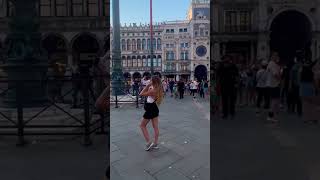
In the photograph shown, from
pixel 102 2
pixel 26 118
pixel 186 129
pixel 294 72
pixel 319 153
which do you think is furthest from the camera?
pixel 26 118

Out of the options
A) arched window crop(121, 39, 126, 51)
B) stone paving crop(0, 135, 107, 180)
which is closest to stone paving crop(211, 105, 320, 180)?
arched window crop(121, 39, 126, 51)

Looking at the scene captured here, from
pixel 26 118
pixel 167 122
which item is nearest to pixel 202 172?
pixel 167 122

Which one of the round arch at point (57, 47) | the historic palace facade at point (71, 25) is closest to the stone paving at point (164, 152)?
the historic palace facade at point (71, 25)

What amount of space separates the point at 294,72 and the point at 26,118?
3.08m

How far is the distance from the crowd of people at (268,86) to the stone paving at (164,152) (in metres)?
0.28

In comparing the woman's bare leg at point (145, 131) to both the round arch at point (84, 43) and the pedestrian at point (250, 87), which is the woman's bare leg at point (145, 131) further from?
the pedestrian at point (250, 87)

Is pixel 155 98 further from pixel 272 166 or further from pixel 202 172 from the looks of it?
pixel 272 166

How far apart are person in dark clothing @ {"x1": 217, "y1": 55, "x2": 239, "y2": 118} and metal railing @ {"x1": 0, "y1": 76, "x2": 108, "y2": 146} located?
1.96 m

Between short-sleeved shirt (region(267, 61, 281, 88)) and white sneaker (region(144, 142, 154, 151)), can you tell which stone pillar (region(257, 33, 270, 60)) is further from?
white sneaker (region(144, 142, 154, 151))

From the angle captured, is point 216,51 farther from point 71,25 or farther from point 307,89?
point 71,25

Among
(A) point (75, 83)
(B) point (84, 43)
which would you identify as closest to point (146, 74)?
(B) point (84, 43)

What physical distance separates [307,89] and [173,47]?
33.2 inches

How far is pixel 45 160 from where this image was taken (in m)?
3.70

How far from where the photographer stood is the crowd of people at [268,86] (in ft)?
6.99
